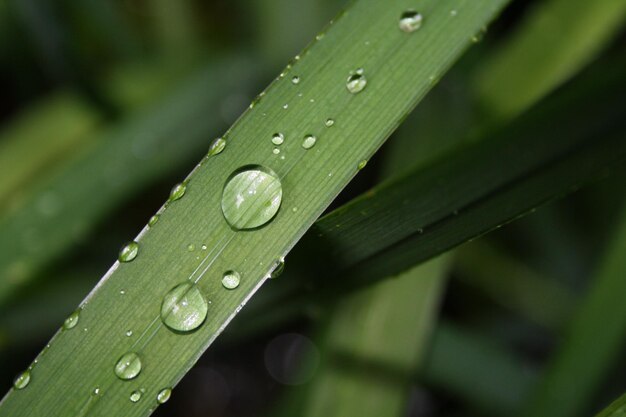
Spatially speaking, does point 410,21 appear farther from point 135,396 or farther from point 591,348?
point 591,348

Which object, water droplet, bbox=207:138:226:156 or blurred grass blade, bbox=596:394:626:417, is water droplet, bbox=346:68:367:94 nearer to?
water droplet, bbox=207:138:226:156

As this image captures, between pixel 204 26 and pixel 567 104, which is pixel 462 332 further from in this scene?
pixel 204 26

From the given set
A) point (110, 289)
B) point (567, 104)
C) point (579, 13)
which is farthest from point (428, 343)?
point (579, 13)

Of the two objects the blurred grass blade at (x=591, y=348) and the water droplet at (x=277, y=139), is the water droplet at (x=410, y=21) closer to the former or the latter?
the water droplet at (x=277, y=139)

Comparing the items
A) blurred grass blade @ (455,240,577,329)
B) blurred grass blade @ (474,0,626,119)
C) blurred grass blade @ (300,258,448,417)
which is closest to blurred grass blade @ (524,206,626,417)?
blurred grass blade @ (300,258,448,417)

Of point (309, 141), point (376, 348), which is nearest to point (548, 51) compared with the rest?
point (376, 348)
